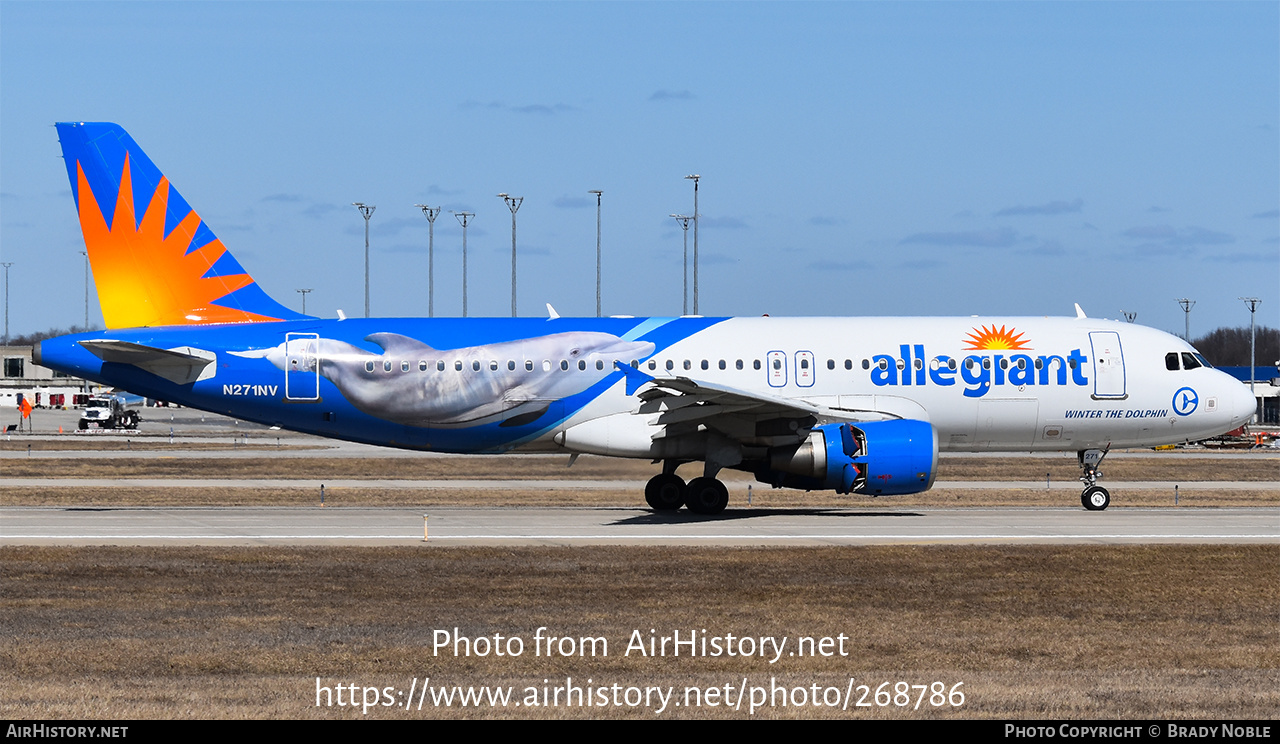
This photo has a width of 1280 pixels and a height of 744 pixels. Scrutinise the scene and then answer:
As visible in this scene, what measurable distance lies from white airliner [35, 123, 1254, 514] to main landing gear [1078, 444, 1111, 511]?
0.29 ft

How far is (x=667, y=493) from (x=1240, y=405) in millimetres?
14063

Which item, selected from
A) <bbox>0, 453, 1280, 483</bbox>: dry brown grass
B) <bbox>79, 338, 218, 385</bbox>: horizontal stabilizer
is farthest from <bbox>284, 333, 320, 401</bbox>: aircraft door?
<bbox>0, 453, 1280, 483</bbox>: dry brown grass

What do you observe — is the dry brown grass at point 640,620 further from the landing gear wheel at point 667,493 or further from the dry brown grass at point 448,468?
the dry brown grass at point 448,468

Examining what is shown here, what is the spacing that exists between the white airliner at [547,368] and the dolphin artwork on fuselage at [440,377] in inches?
1.3

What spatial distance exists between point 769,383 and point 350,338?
9.75 m

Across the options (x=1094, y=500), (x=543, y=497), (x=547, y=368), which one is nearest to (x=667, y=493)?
(x=547, y=368)

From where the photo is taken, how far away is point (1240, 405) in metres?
33.7

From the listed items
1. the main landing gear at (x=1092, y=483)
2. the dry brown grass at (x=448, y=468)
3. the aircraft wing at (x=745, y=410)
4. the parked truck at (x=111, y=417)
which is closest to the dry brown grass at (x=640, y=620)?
the aircraft wing at (x=745, y=410)

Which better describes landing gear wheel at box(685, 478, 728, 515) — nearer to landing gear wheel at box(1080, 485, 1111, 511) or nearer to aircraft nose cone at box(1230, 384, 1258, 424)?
landing gear wheel at box(1080, 485, 1111, 511)

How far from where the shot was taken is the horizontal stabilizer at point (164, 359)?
1219 inches

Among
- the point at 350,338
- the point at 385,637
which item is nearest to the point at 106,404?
the point at 350,338

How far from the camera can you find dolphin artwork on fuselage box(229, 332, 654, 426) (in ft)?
105

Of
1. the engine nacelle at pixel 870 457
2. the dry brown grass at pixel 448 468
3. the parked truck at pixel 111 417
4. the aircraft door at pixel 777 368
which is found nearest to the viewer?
the engine nacelle at pixel 870 457
